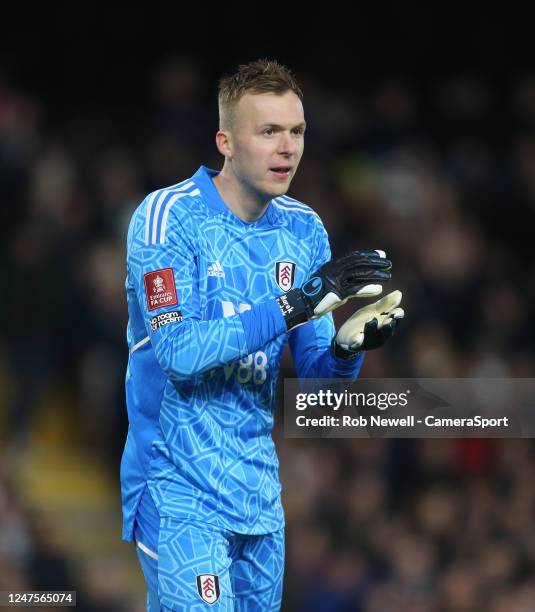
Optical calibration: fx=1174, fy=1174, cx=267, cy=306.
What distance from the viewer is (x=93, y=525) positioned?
8641mm

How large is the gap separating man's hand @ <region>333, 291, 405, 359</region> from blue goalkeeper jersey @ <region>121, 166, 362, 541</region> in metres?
0.13

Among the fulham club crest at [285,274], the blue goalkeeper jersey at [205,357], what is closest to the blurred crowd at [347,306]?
the blue goalkeeper jersey at [205,357]

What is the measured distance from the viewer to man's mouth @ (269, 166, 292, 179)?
4.00 m

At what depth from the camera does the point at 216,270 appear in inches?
157

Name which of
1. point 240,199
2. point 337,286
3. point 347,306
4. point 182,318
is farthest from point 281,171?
point 347,306

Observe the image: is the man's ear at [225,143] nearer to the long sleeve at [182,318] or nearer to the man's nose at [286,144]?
the man's nose at [286,144]

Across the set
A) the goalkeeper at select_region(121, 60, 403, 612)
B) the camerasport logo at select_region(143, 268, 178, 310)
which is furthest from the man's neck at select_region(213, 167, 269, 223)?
the camerasport logo at select_region(143, 268, 178, 310)

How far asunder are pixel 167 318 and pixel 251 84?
2.85ft

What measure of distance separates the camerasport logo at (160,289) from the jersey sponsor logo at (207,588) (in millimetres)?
888

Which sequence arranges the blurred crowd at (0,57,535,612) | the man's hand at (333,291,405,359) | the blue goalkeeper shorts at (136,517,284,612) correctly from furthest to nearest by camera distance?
the blurred crowd at (0,57,535,612)
the man's hand at (333,291,405,359)
the blue goalkeeper shorts at (136,517,284,612)

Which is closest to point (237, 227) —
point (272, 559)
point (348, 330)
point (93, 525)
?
point (348, 330)

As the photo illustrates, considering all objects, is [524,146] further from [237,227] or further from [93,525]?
[237,227]

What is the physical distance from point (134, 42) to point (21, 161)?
2.04 m

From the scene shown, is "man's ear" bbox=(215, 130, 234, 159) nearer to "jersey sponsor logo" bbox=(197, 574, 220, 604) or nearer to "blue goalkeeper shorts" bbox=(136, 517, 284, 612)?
"blue goalkeeper shorts" bbox=(136, 517, 284, 612)
